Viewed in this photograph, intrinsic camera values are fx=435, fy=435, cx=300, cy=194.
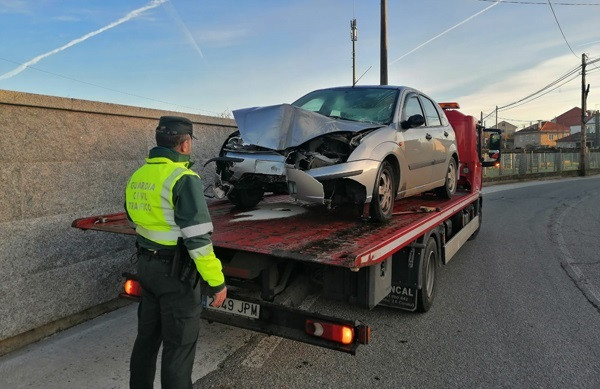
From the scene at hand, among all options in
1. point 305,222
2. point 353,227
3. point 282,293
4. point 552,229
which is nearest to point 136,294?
point 282,293

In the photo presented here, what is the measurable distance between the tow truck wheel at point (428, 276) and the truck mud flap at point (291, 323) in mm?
1661

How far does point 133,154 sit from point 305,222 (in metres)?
2.20

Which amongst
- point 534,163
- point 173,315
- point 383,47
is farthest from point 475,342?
point 534,163

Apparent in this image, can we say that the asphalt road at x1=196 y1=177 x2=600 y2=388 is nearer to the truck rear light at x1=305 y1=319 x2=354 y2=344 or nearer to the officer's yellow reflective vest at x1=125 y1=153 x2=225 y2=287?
the truck rear light at x1=305 y1=319 x2=354 y2=344

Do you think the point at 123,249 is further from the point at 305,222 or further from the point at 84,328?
the point at 305,222

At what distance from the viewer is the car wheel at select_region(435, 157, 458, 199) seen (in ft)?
22.0

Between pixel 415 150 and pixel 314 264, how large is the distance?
2347mm

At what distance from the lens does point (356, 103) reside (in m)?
5.40

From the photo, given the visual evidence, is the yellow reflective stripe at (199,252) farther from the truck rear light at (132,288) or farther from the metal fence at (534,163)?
the metal fence at (534,163)

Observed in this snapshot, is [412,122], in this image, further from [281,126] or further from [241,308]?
[241,308]

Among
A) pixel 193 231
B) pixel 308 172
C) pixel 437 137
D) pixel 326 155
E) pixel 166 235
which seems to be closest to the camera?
pixel 193 231

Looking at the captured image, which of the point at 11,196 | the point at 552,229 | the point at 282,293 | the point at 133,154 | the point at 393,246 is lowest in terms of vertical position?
the point at 552,229

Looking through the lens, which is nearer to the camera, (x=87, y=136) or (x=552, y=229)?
(x=87, y=136)

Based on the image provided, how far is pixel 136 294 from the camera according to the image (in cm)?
367
